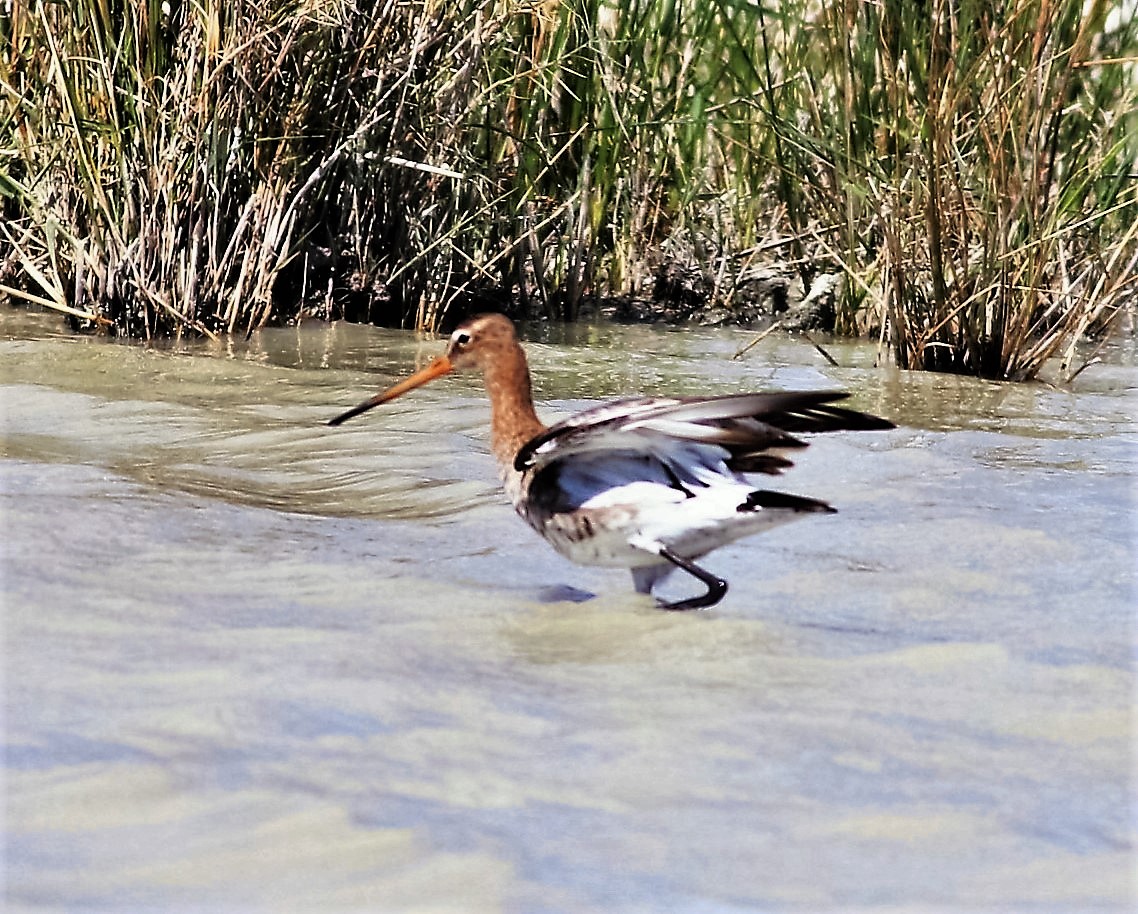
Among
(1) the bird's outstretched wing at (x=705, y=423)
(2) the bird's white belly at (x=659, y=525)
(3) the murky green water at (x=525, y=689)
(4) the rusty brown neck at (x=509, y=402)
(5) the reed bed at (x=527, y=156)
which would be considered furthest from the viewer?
(5) the reed bed at (x=527, y=156)

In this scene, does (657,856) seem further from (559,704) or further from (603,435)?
(603,435)

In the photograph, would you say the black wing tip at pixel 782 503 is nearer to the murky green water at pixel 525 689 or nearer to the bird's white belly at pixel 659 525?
the bird's white belly at pixel 659 525

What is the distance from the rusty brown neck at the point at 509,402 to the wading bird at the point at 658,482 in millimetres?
200

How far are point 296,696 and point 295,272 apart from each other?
16.1 ft

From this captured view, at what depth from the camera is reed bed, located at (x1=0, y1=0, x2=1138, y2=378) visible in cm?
602

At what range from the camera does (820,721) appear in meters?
2.70

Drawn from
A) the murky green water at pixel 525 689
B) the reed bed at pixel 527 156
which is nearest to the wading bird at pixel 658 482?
the murky green water at pixel 525 689

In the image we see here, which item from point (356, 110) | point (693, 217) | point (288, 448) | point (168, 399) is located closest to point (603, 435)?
point (288, 448)

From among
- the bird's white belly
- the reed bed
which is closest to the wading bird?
the bird's white belly

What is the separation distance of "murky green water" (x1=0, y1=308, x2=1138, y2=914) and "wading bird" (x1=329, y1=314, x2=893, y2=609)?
0.13 metres

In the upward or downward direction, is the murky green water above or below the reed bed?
below

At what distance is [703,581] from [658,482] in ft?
0.72

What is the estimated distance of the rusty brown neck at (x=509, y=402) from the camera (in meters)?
3.93

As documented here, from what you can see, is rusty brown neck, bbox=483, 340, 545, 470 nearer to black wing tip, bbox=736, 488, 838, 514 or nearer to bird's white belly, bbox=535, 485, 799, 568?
bird's white belly, bbox=535, 485, 799, 568
